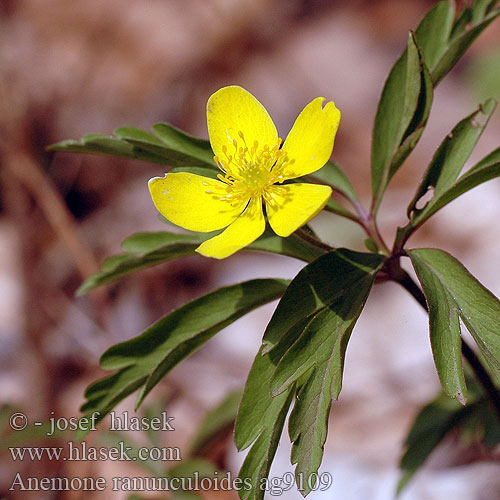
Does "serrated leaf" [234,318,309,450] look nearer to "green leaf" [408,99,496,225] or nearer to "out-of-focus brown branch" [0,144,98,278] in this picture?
"green leaf" [408,99,496,225]

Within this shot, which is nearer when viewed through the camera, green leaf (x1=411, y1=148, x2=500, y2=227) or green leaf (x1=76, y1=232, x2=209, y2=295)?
green leaf (x1=411, y1=148, x2=500, y2=227)

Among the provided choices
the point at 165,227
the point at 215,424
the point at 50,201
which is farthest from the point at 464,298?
the point at 50,201

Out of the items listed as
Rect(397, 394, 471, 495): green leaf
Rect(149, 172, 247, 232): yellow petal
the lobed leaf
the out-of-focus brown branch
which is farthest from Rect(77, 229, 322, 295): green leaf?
the out-of-focus brown branch

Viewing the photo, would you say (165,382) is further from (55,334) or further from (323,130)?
(323,130)

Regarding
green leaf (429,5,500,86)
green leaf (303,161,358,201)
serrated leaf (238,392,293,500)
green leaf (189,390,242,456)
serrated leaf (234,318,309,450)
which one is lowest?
serrated leaf (238,392,293,500)

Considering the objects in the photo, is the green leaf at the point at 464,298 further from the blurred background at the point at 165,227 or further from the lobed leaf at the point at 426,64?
the blurred background at the point at 165,227

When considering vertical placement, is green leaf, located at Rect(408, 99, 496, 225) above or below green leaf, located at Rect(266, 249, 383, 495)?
above

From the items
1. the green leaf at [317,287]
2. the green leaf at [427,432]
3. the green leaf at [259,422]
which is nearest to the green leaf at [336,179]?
the green leaf at [317,287]
